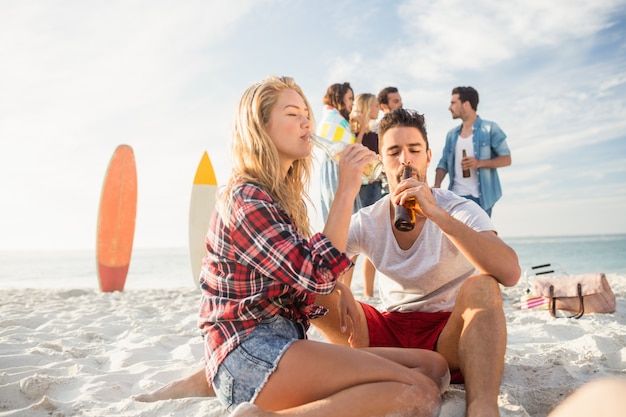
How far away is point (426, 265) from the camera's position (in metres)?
2.07

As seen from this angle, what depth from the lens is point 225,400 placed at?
5.09 feet

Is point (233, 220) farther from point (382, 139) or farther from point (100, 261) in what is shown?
point (100, 261)

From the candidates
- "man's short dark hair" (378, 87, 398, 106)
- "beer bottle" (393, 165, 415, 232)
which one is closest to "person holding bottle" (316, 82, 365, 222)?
"man's short dark hair" (378, 87, 398, 106)

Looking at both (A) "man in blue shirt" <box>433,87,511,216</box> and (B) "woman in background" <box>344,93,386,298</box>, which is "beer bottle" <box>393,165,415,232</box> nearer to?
(B) "woman in background" <box>344,93,386,298</box>

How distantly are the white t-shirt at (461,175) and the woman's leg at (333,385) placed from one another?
11.5ft

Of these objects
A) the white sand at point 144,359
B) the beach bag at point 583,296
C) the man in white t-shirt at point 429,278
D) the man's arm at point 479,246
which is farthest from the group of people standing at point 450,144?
the man's arm at point 479,246

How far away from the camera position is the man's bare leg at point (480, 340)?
1.58 m

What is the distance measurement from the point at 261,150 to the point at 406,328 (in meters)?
0.99

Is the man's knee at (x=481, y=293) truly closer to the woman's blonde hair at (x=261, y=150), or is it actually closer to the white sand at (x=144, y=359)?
the white sand at (x=144, y=359)

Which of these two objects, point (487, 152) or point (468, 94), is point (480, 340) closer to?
point (487, 152)

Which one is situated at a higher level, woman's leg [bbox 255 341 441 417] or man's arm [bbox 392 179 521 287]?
man's arm [bbox 392 179 521 287]

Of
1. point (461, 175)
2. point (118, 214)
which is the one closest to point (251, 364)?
point (461, 175)

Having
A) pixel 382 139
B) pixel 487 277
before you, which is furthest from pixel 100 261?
pixel 487 277

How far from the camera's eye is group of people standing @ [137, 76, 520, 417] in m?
1.45
